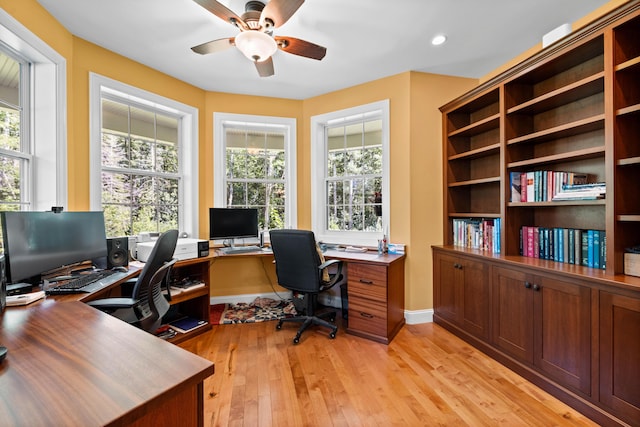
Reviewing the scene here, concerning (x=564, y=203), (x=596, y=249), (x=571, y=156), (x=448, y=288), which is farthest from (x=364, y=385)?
(x=571, y=156)

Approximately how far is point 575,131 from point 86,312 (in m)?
3.20

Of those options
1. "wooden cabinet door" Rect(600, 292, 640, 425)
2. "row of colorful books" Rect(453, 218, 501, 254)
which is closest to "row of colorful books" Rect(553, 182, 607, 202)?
"row of colorful books" Rect(453, 218, 501, 254)

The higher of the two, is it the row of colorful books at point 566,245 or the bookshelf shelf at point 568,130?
the bookshelf shelf at point 568,130

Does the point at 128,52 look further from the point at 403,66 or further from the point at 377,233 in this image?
the point at 377,233

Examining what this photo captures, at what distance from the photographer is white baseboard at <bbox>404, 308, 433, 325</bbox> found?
117 inches

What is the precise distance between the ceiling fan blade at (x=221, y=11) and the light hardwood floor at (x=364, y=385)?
7.84 feet

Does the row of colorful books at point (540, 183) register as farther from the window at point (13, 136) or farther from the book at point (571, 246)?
the window at point (13, 136)

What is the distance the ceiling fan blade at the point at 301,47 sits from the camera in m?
2.01

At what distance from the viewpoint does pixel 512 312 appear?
6.96ft

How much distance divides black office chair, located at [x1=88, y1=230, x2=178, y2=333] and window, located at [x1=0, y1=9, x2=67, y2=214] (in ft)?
3.69

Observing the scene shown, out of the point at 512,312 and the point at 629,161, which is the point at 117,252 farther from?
the point at 629,161

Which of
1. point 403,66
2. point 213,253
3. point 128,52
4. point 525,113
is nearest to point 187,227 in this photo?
point 213,253

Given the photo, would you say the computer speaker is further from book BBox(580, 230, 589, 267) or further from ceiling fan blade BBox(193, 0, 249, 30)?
book BBox(580, 230, 589, 267)

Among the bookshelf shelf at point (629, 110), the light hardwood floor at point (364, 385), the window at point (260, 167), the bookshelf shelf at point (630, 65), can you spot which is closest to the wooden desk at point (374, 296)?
the light hardwood floor at point (364, 385)
